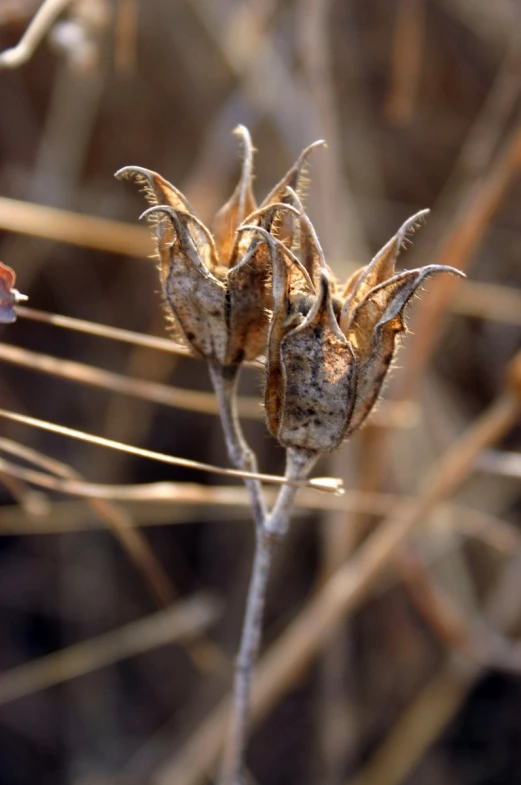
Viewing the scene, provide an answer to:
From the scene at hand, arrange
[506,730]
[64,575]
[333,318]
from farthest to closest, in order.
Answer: [64,575], [506,730], [333,318]

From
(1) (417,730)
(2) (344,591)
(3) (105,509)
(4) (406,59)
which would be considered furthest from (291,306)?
(4) (406,59)

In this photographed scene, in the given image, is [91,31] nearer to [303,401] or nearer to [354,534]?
[303,401]

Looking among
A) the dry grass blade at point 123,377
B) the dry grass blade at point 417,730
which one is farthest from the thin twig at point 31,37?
the dry grass blade at point 417,730

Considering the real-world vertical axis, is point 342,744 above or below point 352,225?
below

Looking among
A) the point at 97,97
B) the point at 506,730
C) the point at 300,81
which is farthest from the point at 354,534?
the point at 97,97

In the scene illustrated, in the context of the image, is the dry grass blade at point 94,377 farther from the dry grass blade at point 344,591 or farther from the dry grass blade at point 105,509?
the dry grass blade at point 344,591

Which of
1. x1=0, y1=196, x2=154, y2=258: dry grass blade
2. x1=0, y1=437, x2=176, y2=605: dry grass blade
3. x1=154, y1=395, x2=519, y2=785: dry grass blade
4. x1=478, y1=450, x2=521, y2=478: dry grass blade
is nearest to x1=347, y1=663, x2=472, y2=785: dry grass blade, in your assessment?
x1=154, y1=395, x2=519, y2=785: dry grass blade

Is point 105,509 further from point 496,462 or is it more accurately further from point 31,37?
point 496,462
